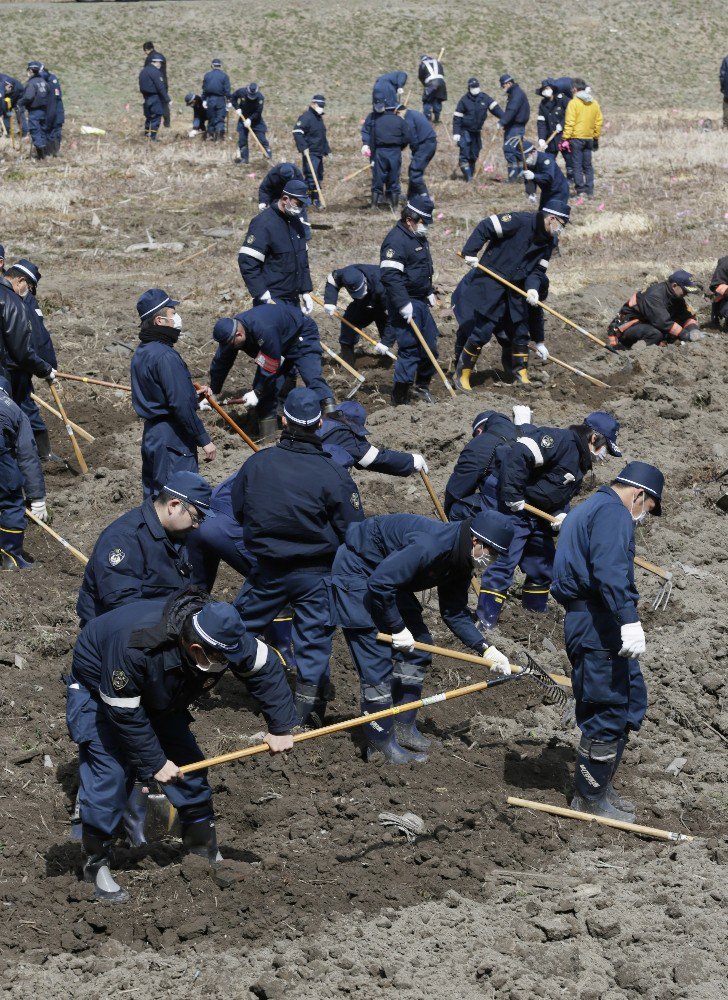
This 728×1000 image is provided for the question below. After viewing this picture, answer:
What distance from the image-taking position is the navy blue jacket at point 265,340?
11.4m

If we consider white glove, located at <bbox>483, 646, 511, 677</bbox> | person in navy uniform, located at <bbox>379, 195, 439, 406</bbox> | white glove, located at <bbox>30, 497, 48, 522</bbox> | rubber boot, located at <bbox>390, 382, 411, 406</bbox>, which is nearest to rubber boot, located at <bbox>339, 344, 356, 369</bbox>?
person in navy uniform, located at <bbox>379, 195, 439, 406</bbox>

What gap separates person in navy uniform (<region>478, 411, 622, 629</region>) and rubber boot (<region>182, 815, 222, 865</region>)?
325 cm

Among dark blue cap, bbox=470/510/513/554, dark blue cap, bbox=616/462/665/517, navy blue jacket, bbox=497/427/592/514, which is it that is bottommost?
navy blue jacket, bbox=497/427/592/514

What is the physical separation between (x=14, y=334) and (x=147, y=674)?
Answer: 19.5 ft

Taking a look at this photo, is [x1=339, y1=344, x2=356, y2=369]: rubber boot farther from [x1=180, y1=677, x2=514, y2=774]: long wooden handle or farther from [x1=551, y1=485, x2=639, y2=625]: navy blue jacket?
[x1=551, y1=485, x2=639, y2=625]: navy blue jacket

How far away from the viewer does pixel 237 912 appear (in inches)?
229

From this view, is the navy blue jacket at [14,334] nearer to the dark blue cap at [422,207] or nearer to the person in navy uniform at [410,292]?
the person in navy uniform at [410,292]

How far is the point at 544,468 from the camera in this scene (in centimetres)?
912

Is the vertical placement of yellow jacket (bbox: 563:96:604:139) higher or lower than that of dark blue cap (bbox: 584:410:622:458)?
higher

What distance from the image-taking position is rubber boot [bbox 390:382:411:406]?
13.0m

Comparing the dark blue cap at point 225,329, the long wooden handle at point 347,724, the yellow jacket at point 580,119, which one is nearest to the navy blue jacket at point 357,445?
the long wooden handle at point 347,724

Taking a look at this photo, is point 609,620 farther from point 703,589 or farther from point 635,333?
point 635,333

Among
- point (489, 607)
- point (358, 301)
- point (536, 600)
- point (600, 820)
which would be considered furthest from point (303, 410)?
point (358, 301)

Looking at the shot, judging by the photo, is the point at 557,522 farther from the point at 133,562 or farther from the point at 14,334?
the point at 14,334
